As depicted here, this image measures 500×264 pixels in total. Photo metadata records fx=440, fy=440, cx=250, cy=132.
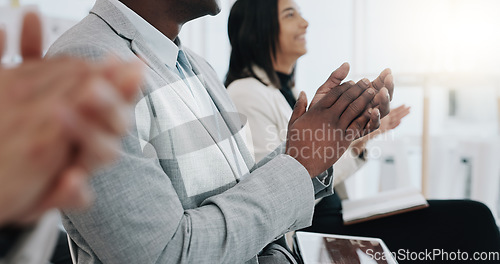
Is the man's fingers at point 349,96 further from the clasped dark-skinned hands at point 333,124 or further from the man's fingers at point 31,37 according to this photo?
the man's fingers at point 31,37

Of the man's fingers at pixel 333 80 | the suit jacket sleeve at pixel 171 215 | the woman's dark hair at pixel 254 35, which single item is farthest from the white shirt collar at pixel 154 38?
the woman's dark hair at pixel 254 35

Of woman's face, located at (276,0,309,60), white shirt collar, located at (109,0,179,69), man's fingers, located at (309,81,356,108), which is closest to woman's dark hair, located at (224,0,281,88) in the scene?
woman's face, located at (276,0,309,60)

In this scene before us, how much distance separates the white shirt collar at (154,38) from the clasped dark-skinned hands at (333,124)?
284 millimetres

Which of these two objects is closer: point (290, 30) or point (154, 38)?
point (154, 38)

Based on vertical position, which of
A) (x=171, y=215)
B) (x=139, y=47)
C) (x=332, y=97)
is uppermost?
(x=139, y=47)

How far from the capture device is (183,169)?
692 millimetres

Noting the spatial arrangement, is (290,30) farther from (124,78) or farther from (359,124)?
(124,78)

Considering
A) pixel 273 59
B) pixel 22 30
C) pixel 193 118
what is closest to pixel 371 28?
pixel 273 59

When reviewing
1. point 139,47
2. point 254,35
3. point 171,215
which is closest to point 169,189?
point 171,215

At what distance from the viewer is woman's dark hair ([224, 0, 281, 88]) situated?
168cm

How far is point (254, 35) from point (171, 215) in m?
1.20

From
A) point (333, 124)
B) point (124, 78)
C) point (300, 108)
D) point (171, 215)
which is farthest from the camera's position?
point (300, 108)

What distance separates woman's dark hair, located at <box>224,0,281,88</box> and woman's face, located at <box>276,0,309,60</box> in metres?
0.03

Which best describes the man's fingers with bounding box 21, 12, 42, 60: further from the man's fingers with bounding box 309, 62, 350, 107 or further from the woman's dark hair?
the woman's dark hair
